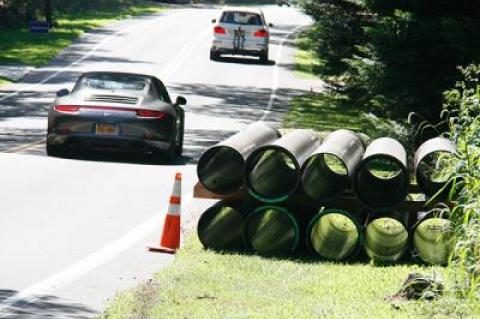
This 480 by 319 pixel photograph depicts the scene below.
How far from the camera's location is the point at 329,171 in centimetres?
1510

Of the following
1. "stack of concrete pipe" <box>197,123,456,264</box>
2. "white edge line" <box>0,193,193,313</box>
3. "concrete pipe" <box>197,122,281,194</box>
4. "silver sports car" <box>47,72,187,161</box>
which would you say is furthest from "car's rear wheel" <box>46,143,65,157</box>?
"stack of concrete pipe" <box>197,123,456,264</box>

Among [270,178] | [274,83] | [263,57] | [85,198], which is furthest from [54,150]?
[263,57]

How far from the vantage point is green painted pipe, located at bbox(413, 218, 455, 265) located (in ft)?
44.1

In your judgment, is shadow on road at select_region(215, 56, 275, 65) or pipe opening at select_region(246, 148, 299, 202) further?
shadow on road at select_region(215, 56, 275, 65)

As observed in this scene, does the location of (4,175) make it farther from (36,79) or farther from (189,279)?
(36,79)

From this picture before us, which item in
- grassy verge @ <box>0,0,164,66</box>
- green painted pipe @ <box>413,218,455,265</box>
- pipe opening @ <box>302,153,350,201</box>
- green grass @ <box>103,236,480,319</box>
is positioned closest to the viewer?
green grass @ <box>103,236,480,319</box>

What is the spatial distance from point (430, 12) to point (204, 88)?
76.5 feet

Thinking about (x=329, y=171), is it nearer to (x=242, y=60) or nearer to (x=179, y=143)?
(x=179, y=143)

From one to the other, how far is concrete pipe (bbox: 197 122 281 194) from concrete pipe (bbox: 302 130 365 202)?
26.0 inches

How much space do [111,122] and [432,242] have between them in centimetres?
977

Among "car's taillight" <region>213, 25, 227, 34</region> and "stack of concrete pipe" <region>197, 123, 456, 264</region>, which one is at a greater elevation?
"stack of concrete pipe" <region>197, 123, 456, 264</region>

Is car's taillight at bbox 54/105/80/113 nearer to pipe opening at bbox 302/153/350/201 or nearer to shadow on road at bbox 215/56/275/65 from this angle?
pipe opening at bbox 302/153/350/201

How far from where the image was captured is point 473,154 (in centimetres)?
1099

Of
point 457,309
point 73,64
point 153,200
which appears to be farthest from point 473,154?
point 73,64
